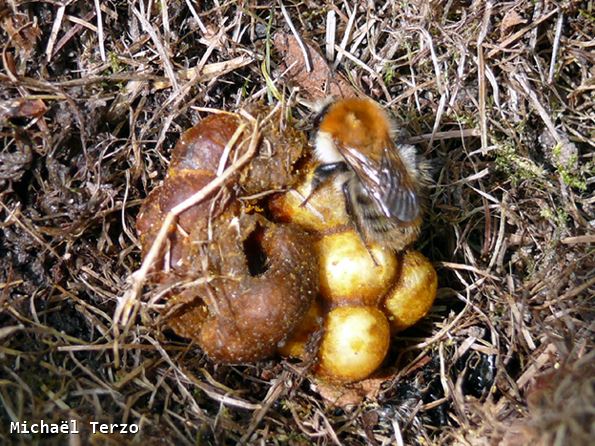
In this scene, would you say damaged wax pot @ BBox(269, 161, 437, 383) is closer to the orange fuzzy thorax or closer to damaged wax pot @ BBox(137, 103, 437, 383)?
damaged wax pot @ BBox(137, 103, 437, 383)

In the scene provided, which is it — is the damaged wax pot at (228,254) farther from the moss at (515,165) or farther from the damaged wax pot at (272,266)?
the moss at (515,165)

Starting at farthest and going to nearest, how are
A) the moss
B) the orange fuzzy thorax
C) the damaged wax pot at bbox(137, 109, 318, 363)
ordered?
the moss → the orange fuzzy thorax → the damaged wax pot at bbox(137, 109, 318, 363)

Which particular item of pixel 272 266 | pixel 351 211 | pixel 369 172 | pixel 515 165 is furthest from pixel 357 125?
pixel 515 165

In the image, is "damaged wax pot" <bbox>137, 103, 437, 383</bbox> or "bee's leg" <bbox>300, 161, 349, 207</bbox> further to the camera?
"bee's leg" <bbox>300, 161, 349, 207</bbox>

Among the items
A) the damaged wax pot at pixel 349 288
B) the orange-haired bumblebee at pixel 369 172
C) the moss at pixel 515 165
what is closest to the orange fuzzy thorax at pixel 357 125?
the orange-haired bumblebee at pixel 369 172

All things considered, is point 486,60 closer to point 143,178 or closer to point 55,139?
point 143,178

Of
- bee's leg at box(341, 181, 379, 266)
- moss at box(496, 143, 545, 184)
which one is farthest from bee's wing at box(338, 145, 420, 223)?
moss at box(496, 143, 545, 184)

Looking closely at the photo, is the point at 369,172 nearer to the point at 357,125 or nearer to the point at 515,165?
the point at 357,125

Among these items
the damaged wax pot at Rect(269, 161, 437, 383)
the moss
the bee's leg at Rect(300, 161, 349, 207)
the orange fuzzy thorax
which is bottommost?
the damaged wax pot at Rect(269, 161, 437, 383)

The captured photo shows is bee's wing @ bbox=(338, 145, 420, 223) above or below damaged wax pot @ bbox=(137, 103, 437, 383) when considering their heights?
above
